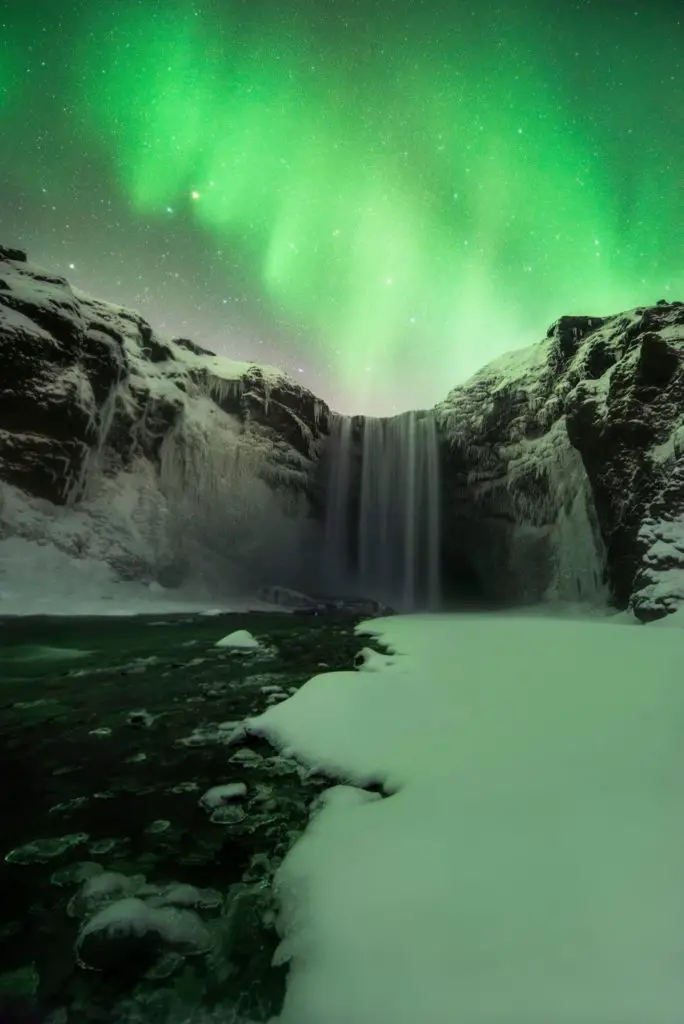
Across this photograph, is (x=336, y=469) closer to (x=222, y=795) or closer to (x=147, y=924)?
(x=222, y=795)

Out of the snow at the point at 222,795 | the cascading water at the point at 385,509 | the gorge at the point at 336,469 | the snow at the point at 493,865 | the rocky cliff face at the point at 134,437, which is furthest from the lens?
the cascading water at the point at 385,509

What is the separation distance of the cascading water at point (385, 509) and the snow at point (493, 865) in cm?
3012

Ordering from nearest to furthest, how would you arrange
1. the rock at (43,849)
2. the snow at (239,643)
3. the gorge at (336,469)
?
the rock at (43,849) < the snow at (239,643) < the gorge at (336,469)

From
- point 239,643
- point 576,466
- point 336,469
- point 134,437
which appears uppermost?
point 336,469

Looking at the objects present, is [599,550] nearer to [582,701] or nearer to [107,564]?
[582,701]

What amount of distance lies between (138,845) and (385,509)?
3377 centimetres

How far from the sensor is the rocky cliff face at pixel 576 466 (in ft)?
65.2

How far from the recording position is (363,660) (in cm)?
841

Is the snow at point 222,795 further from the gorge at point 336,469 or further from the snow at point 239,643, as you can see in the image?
the gorge at point 336,469

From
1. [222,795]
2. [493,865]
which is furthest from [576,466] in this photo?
[493,865]

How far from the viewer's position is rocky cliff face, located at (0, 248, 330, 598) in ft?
76.7

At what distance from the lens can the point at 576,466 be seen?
27.8 metres

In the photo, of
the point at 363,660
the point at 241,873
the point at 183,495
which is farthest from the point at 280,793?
the point at 183,495

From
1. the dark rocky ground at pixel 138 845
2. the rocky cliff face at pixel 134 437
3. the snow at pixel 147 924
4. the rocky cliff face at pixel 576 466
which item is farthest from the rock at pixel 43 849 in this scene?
the rocky cliff face at pixel 134 437
